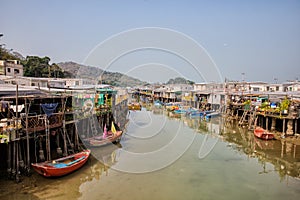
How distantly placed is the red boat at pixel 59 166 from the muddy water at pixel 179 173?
1.19 feet

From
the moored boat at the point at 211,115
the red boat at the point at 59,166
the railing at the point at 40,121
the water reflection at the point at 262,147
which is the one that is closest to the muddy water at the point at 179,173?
the water reflection at the point at 262,147

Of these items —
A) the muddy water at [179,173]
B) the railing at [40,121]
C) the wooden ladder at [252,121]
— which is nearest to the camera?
the muddy water at [179,173]

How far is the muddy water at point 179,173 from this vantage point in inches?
408

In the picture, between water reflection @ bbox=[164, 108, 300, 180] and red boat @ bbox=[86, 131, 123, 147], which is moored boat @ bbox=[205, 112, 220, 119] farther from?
red boat @ bbox=[86, 131, 123, 147]

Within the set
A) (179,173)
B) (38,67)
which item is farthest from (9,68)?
(179,173)

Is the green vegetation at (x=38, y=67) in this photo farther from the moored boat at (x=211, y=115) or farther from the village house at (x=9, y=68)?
the moored boat at (x=211, y=115)

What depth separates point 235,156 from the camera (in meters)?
16.1

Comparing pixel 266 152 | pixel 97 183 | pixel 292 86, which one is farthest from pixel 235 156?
pixel 292 86

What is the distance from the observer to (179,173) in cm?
1291

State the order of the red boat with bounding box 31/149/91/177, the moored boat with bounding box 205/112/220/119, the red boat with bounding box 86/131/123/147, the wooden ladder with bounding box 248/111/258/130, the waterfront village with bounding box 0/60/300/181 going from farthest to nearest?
the moored boat with bounding box 205/112/220/119
the wooden ladder with bounding box 248/111/258/130
the red boat with bounding box 86/131/123/147
the waterfront village with bounding box 0/60/300/181
the red boat with bounding box 31/149/91/177

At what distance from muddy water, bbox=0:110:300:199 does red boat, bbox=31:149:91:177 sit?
363mm

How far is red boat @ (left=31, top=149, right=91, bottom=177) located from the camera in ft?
35.4

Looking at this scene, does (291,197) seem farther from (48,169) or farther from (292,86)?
(292,86)

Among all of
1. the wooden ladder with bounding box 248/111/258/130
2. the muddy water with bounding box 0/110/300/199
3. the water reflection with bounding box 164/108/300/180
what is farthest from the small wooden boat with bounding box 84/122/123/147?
the wooden ladder with bounding box 248/111/258/130
